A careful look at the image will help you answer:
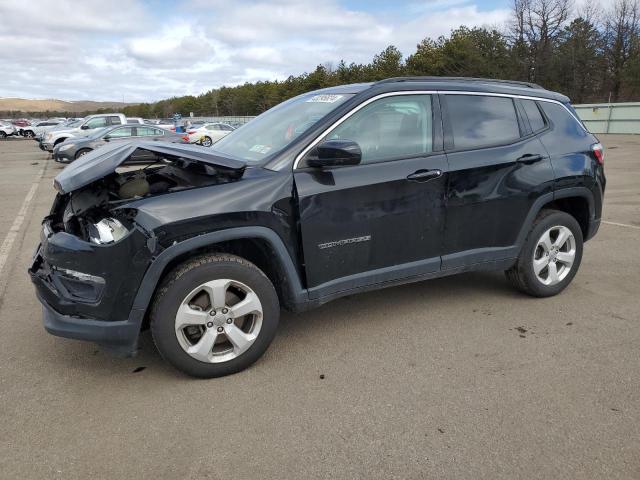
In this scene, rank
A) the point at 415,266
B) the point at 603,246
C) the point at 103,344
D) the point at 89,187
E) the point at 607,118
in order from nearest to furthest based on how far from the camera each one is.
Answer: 1. the point at 103,344
2. the point at 89,187
3. the point at 415,266
4. the point at 603,246
5. the point at 607,118

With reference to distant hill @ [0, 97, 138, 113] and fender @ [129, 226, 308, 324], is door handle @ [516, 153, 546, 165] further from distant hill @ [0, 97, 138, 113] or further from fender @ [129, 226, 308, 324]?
distant hill @ [0, 97, 138, 113]

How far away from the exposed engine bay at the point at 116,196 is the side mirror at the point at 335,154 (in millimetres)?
502

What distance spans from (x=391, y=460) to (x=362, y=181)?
1720 millimetres

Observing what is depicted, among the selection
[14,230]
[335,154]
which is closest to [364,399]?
[335,154]

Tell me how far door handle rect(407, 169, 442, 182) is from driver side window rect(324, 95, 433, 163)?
5.8 inches

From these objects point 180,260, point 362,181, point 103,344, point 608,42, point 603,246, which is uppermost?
point 608,42

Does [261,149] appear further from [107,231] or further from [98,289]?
[98,289]

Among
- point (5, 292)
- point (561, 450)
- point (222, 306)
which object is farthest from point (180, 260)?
point (5, 292)

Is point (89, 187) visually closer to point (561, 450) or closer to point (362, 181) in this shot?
point (362, 181)

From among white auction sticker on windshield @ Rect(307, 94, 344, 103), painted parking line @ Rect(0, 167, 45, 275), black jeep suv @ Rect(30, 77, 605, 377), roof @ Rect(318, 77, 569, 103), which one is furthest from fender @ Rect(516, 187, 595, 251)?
A: painted parking line @ Rect(0, 167, 45, 275)

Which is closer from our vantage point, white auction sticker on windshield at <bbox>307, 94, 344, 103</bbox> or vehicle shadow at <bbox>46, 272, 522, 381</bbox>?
vehicle shadow at <bbox>46, 272, 522, 381</bbox>

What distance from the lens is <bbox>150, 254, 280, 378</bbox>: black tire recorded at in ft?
9.71

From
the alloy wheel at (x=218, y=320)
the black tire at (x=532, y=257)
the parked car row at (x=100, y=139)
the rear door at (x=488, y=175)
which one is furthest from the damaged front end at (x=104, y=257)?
the parked car row at (x=100, y=139)

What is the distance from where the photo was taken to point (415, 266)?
372cm
